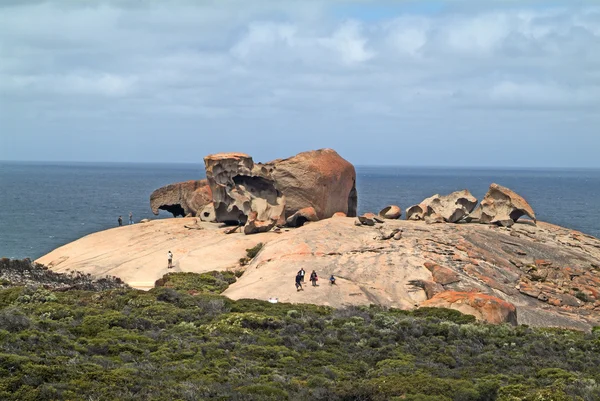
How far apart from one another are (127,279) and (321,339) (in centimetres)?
1807

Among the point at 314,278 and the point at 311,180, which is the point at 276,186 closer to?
the point at 311,180

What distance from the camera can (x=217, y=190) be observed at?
53438 millimetres

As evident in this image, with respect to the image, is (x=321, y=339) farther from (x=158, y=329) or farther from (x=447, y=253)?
(x=447, y=253)

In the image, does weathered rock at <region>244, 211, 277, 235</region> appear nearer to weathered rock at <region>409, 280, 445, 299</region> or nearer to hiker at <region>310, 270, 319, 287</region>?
hiker at <region>310, 270, 319, 287</region>

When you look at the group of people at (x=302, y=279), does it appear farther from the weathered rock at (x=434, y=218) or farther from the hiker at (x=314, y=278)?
the weathered rock at (x=434, y=218)

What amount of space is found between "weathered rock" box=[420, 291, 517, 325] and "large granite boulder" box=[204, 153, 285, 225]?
20900 mm

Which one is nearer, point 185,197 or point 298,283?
point 298,283

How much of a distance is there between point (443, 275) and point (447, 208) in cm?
1530

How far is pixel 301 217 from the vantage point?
51.2 meters

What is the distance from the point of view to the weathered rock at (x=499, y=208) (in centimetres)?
5050

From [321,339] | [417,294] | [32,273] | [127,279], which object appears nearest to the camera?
[321,339]

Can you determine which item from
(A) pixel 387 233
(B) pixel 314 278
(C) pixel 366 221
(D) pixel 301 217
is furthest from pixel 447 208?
(B) pixel 314 278

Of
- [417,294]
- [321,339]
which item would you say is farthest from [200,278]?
[321,339]

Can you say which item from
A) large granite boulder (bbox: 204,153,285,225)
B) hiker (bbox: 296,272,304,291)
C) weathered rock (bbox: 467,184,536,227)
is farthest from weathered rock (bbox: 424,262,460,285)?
large granite boulder (bbox: 204,153,285,225)
